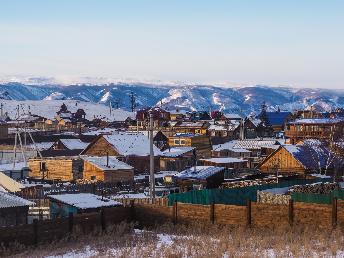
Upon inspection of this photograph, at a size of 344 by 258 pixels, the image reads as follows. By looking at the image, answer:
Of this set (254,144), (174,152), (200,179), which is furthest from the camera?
(254,144)

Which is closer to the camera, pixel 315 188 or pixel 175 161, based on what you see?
pixel 315 188

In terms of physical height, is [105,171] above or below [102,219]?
below

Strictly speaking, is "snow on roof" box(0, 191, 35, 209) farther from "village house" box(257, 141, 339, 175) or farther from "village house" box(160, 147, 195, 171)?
"village house" box(160, 147, 195, 171)

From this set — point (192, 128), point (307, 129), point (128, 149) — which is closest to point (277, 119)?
point (192, 128)

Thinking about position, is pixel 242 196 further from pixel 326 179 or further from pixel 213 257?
pixel 213 257

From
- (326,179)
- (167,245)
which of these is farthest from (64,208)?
(326,179)

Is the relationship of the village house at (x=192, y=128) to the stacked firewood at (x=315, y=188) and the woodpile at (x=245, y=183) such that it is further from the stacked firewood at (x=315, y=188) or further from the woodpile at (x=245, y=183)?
the stacked firewood at (x=315, y=188)

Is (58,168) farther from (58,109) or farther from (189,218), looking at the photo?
(58,109)

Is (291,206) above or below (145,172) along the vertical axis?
above
